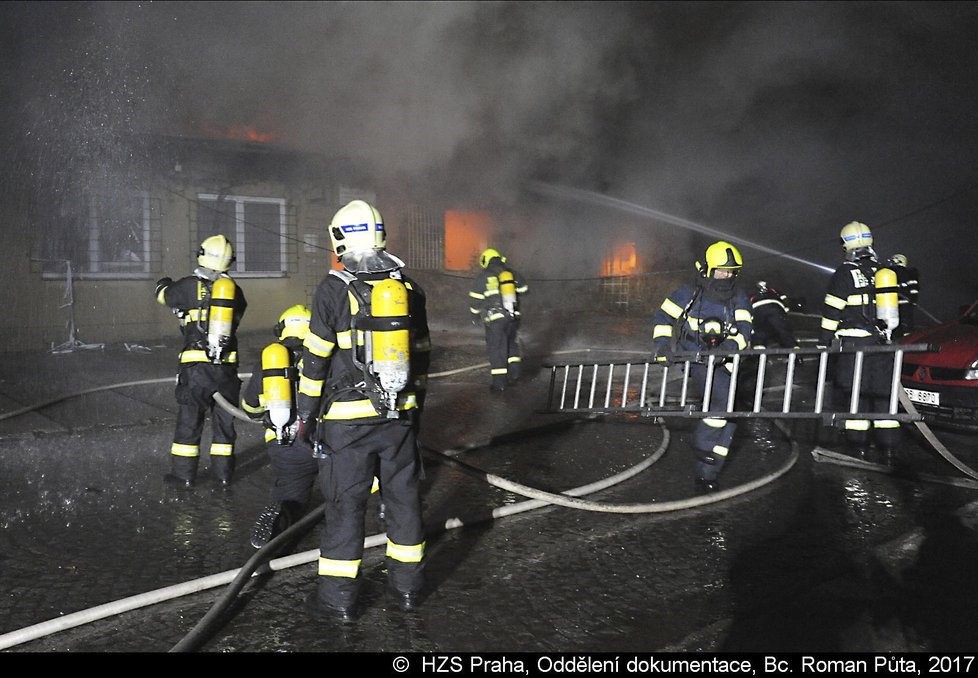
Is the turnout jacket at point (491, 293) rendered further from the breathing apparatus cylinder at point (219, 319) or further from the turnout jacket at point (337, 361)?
the turnout jacket at point (337, 361)

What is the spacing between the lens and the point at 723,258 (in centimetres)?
447

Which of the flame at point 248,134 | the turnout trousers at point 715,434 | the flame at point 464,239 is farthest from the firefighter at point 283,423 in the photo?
the flame at point 464,239

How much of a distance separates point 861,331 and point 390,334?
13.7ft

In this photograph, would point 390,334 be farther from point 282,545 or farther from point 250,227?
point 250,227

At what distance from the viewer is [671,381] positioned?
Result: 9.02 metres

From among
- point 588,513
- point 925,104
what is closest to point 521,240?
point 925,104

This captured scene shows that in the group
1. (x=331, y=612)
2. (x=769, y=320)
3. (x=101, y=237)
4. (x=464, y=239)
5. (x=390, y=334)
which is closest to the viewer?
(x=390, y=334)

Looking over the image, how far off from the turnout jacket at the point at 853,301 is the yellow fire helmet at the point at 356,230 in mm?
3931

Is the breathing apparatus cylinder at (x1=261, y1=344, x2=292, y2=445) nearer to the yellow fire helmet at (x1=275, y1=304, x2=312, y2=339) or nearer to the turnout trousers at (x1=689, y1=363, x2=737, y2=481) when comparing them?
the yellow fire helmet at (x1=275, y1=304, x2=312, y2=339)

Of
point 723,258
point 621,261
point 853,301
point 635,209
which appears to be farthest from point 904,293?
point 621,261

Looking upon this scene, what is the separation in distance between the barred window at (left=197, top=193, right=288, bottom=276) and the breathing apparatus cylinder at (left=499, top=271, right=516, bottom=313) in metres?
5.55

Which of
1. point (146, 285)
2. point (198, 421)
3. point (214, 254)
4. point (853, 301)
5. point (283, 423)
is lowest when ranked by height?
point (198, 421)

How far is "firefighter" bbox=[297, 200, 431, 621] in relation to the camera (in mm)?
2770

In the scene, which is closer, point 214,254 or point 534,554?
point 534,554
